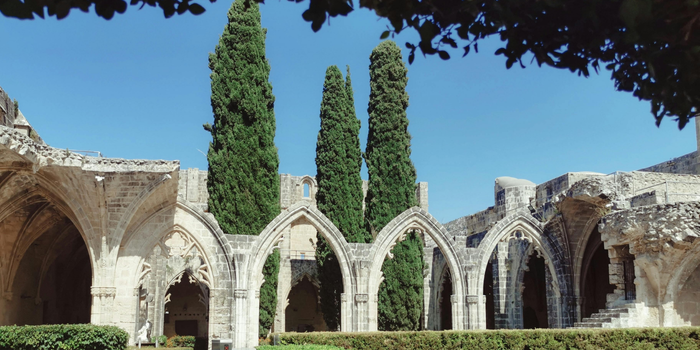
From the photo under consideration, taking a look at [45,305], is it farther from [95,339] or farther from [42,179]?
[95,339]

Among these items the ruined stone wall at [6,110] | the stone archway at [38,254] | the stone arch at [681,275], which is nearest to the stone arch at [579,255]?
the stone arch at [681,275]

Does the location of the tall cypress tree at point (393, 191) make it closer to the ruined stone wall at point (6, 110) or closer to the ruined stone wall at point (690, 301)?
the ruined stone wall at point (690, 301)

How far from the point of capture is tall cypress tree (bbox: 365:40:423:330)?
1684 cm

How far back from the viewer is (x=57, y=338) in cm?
1133

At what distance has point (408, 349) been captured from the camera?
12.4 m

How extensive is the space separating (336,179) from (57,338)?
27.6ft

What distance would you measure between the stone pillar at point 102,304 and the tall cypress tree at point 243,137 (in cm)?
331

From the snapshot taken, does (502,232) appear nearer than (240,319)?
No

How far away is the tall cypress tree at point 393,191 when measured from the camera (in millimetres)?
16844

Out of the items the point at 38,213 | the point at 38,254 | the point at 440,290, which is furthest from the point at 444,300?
the point at 38,213

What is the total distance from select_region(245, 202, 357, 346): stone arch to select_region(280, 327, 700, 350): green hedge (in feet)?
4.03

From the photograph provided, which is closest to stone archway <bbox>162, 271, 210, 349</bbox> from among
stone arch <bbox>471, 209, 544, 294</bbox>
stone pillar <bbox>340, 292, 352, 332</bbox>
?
stone pillar <bbox>340, 292, 352, 332</bbox>

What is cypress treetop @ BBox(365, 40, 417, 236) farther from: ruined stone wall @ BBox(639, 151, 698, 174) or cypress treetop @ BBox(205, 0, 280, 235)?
ruined stone wall @ BBox(639, 151, 698, 174)

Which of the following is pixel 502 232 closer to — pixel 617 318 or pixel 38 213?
pixel 617 318
